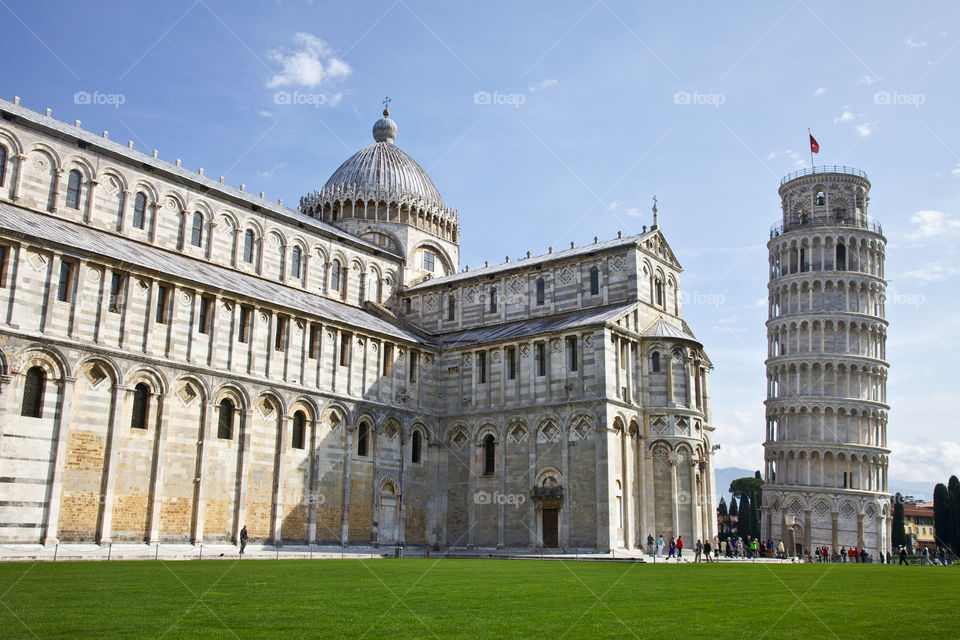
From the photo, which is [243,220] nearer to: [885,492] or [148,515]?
[148,515]

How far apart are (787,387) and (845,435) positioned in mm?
6345

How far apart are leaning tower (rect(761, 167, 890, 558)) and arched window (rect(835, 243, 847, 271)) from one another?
9 centimetres

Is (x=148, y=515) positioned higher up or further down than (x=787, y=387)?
further down

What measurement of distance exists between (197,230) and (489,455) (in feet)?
66.3

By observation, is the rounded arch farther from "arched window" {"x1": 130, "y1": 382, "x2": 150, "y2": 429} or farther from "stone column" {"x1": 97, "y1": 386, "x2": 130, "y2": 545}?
"stone column" {"x1": 97, "y1": 386, "x2": 130, "y2": 545}

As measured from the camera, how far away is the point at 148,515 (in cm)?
3466

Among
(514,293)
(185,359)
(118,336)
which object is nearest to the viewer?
(118,336)

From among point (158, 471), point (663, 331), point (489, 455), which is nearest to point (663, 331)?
point (663, 331)

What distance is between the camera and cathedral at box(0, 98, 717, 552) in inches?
1294

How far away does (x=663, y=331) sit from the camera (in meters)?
46.8

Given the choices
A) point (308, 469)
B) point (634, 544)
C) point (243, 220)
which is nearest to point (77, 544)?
point (308, 469)

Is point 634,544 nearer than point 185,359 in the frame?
A: No

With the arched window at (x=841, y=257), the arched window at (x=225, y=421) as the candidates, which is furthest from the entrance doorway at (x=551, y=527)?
the arched window at (x=841, y=257)

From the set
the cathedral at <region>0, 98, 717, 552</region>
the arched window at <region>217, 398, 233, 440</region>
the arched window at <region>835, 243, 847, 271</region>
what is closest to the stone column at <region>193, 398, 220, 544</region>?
the cathedral at <region>0, 98, 717, 552</region>
